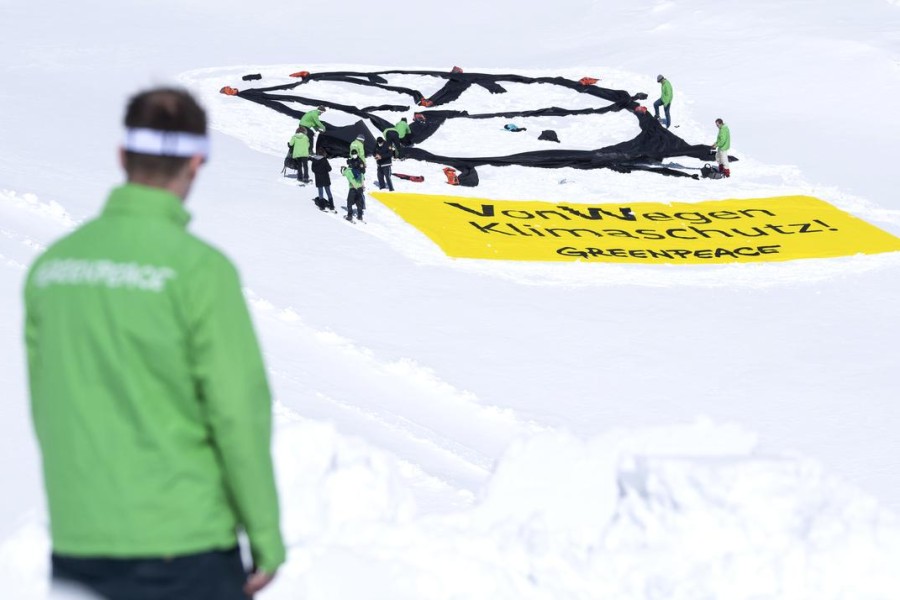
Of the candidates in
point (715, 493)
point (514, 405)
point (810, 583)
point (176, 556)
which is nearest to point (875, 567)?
point (810, 583)

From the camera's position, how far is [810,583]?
4.34 metres

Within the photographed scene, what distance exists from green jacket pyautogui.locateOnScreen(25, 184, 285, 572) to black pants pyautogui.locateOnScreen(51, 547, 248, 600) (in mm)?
19

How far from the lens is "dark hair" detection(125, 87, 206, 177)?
2.29 metres

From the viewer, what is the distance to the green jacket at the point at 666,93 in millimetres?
23000

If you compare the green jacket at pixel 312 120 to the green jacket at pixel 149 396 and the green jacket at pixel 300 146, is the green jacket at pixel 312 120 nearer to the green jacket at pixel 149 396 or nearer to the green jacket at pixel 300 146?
the green jacket at pixel 300 146

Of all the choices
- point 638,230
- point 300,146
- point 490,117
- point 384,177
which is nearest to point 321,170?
point 300,146

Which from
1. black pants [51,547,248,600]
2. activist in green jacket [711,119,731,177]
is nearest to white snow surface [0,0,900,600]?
activist in green jacket [711,119,731,177]

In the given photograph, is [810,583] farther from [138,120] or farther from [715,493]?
[138,120]

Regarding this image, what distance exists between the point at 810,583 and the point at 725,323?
9304 millimetres

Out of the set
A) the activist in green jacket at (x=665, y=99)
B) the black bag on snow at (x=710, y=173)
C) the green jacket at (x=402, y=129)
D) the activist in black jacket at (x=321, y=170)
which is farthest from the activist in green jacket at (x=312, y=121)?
the activist in green jacket at (x=665, y=99)

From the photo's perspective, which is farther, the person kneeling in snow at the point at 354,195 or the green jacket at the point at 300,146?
the green jacket at the point at 300,146

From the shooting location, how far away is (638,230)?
17047 millimetres

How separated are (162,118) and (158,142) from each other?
5 cm

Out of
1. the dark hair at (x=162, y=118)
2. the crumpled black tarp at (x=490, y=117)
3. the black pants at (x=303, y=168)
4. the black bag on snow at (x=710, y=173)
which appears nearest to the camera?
the dark hair at (x=162, y=118)
